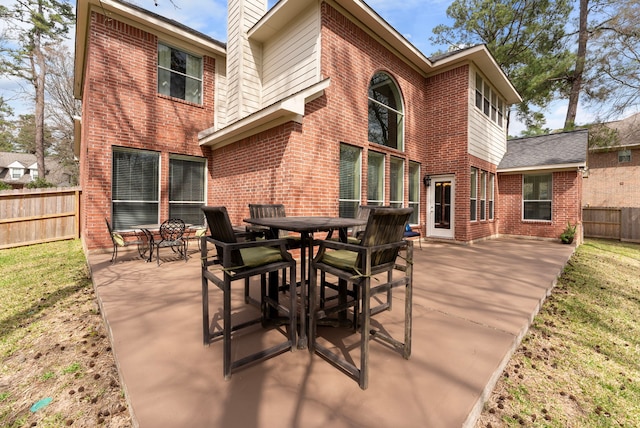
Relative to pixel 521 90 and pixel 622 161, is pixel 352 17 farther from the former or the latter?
pixel 622 161

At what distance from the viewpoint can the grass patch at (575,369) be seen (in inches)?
68.3

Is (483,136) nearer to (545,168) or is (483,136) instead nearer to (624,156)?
(545,168)

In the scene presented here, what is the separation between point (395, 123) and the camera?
26.1 ft

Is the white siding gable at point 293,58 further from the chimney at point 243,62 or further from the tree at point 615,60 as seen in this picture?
the tree at point 615,60

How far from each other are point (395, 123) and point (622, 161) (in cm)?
1743

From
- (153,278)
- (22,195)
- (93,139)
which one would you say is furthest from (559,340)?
(22,195)

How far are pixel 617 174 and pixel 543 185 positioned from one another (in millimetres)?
11270

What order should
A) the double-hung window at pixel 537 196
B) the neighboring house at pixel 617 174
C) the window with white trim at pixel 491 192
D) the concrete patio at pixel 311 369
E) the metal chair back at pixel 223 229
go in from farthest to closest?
the neighboring house at pixel 617 174 → the window with white trim at pixel 491 192 → the double-hung window at pixel 537 196 → the metal chair back at pixel 223 229 → the concrete patio at pixel 311 369

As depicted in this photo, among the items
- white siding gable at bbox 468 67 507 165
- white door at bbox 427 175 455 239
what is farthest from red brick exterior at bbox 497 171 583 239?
white door at bbox 427 175 455 239

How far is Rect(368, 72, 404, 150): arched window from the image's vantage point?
7.22m

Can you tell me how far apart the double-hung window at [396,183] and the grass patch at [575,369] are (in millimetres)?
4264

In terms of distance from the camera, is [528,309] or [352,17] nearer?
[528,309]

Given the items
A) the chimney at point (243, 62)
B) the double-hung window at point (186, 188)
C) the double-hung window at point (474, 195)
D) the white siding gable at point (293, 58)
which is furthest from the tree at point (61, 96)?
the double-hung window at point (474, 195)

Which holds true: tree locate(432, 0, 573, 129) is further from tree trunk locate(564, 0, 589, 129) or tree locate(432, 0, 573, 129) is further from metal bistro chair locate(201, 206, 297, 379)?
metal bistro chair locate(201, 206, 297, 379)
